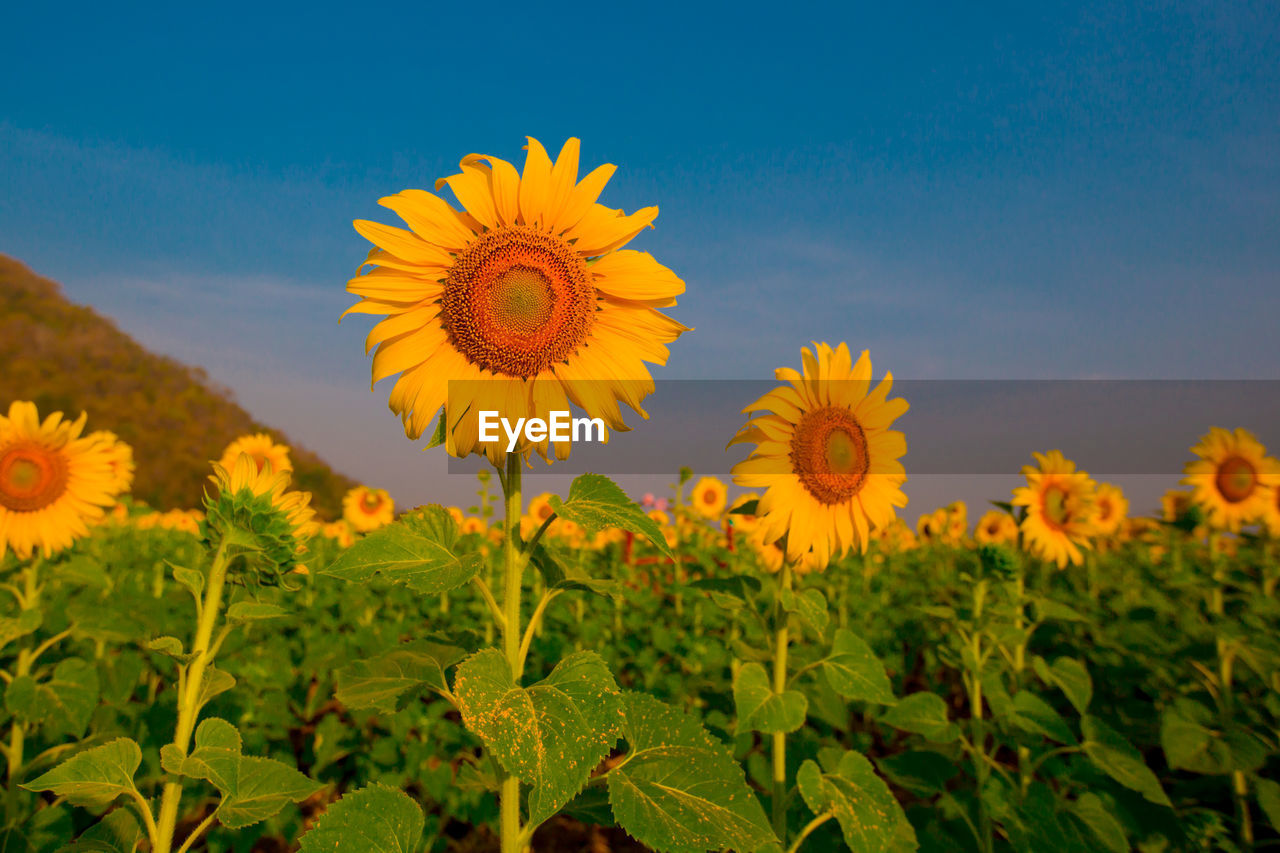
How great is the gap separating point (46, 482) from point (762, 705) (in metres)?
3.90

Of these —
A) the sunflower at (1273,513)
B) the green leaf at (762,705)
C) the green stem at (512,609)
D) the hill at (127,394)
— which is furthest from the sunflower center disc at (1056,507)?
the hill at (127,394)

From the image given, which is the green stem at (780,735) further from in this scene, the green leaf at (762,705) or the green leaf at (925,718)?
the green leaf at (925,718)

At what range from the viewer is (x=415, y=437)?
2.05 metres

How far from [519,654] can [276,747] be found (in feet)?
11.0

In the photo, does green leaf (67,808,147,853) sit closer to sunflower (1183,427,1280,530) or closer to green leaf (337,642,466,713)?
green leaf (337,642,466,713)

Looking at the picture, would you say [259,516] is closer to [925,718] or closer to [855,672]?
[855,672]

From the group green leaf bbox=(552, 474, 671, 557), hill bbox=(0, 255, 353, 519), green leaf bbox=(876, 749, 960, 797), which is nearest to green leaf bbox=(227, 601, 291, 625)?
green leaf bbox=(552, 474, 671, 557)

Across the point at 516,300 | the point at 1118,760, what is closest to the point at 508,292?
the point at 516,300

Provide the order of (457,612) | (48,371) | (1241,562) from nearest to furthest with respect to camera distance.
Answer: (457,612) < (1241,562) < (48,371)

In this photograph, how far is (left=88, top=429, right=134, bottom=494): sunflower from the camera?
14.2ft

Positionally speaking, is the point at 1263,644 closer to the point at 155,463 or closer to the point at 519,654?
the point at 519,654

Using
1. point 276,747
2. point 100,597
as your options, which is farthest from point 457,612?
point 100,597

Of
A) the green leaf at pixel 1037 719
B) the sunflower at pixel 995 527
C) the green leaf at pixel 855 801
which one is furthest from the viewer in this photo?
the sunflower at pixel 995 527

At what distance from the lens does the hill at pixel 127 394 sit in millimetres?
18484
